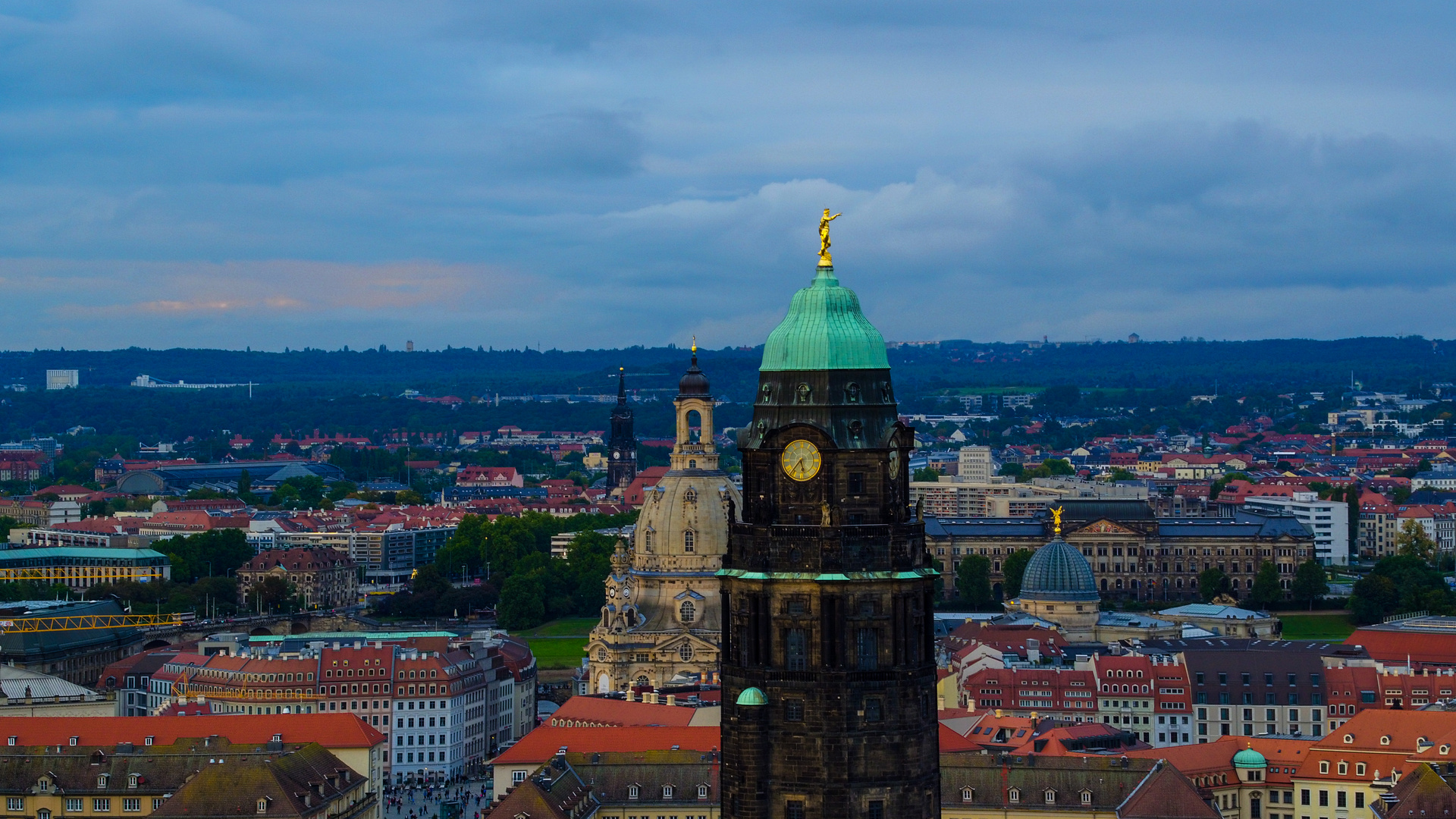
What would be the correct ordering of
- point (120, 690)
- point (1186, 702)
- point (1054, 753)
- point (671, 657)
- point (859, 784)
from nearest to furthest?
point (859, 784) < point (1054, 753) < point (1186, 702) < point (120, 690) < point (671, 657)

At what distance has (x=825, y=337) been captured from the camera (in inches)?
2344

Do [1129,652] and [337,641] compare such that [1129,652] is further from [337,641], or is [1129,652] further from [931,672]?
[931,672]

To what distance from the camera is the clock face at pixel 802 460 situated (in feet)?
192

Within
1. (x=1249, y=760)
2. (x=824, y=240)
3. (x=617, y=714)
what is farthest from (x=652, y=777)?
(x=824, y=240)

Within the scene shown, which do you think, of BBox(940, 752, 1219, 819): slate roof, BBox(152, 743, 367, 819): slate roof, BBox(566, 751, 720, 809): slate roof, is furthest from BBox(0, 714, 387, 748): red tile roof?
BBox(940, 752, 1219, 819): slate roof

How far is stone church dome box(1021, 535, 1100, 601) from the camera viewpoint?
19012 centimetres

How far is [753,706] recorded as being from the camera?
58.1m

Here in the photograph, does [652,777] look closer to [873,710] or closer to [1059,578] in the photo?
[873,710]

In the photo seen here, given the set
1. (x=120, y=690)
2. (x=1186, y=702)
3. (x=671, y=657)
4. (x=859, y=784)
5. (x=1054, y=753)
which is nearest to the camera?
(x=859, y=784)

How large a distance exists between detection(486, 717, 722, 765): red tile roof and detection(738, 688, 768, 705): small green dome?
5855 centimetres

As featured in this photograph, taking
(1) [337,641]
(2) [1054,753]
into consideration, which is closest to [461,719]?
(1) [337,641]

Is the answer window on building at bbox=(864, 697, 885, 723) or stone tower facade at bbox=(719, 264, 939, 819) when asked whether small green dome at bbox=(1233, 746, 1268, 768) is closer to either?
stone tower facade at bbox=(719, 264, 939, 819)

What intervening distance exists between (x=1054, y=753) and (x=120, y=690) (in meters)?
60.6

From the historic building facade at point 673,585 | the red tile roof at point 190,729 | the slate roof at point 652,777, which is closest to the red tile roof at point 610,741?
the slate roof at point 652,777
